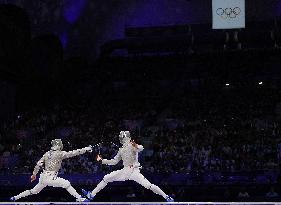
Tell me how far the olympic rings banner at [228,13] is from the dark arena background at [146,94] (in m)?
4.40

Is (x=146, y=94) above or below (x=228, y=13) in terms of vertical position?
below

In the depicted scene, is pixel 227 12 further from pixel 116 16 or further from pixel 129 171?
pixel 129 171

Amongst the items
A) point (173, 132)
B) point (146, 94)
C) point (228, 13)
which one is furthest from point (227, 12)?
point (146, 94)

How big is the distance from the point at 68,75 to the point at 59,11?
4189 mm

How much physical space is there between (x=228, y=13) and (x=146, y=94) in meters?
7.89

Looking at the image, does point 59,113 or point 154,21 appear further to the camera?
point 154,21

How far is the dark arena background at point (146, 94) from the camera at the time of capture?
746 inches

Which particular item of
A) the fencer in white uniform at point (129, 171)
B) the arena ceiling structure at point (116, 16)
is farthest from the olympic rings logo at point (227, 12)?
the fencer in white uniform at point (129, 171)

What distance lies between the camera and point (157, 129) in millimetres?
23328

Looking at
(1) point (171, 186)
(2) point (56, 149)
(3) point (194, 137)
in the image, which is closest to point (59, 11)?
(3) point (194, 137)

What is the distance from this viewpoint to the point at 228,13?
22531mm

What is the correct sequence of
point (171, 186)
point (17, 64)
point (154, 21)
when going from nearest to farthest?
point (171, 186) → point (17, 64) → point (154, 21)

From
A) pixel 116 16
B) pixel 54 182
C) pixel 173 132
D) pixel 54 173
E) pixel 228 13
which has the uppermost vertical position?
pixel 116 16

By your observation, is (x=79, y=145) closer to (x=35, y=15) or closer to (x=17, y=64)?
(x=17, y=64)
